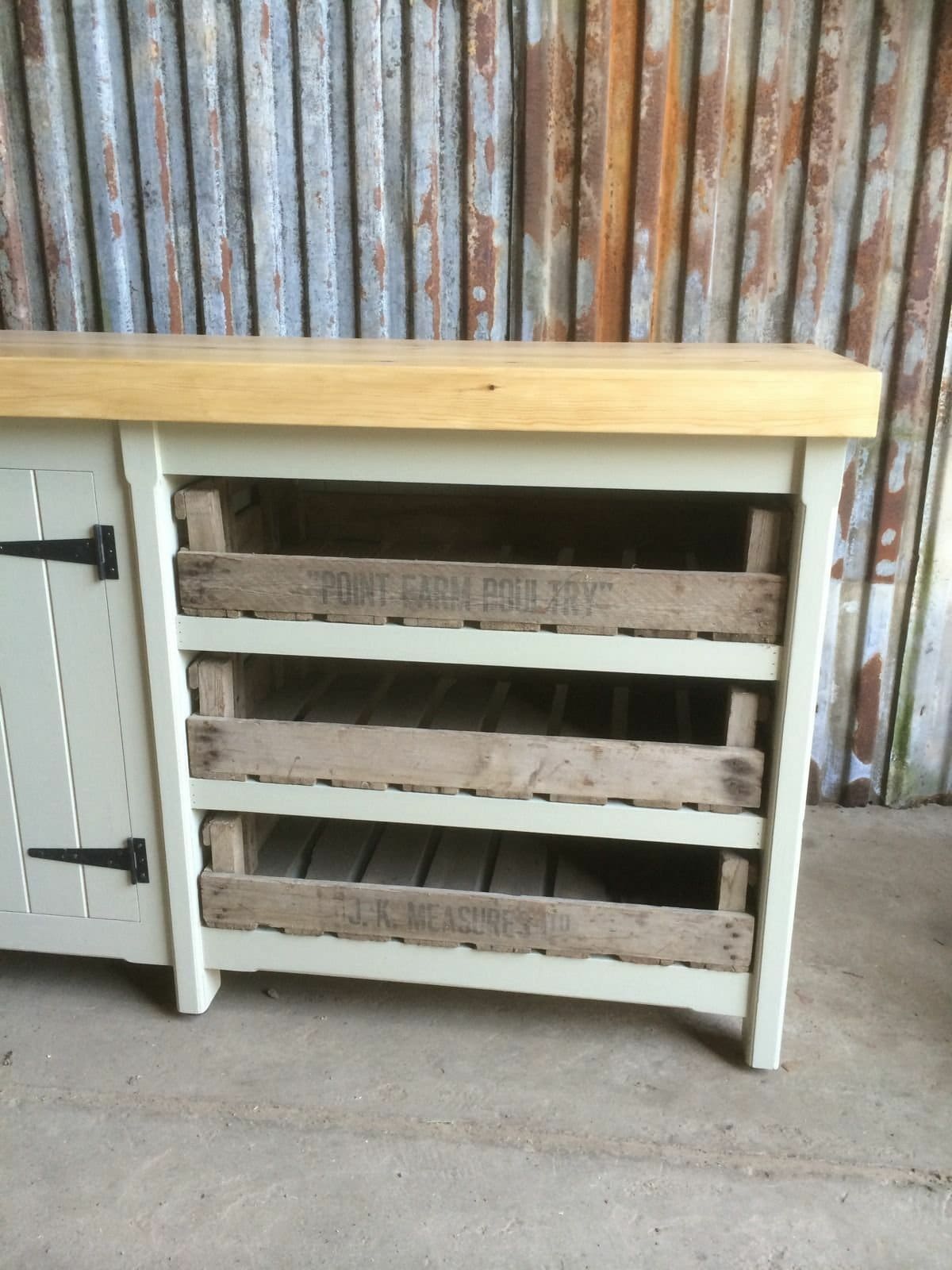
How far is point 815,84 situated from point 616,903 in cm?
204

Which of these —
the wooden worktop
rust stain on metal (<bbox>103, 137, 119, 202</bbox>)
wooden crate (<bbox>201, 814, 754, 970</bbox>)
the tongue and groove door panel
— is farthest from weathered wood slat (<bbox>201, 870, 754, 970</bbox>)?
rust stain on metal (<bbox>103, 137, 119, 202</bbox>)

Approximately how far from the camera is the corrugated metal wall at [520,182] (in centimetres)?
250

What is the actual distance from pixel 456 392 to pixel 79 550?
2.52ft

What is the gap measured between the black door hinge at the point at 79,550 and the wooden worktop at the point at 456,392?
23cm

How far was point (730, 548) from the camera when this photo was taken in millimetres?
2318

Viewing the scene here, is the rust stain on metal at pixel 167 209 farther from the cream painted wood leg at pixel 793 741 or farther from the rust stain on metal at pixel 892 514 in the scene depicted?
the rust stain on metal at pixel 892 514

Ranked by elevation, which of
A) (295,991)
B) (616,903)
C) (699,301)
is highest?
(699,301)

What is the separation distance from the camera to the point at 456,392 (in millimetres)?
1611

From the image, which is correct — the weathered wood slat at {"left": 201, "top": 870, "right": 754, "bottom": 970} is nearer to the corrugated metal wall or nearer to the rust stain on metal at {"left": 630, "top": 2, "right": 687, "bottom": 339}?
the corrugated metal wall

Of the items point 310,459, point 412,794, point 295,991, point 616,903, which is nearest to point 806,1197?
point 616,903

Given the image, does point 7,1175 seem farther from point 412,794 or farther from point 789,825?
point 789,825

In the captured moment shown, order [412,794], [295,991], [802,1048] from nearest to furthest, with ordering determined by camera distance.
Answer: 1. [412,794]
2. [802,1048]
3. [295,991]

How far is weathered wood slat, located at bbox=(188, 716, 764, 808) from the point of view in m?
1.81

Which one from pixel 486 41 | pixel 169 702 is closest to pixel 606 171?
pixel 486 41
